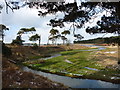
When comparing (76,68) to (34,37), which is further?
(34,37)

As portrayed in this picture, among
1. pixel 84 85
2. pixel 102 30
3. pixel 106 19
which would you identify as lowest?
pixel 84 85

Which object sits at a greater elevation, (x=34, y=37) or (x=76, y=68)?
(x=34, y=37)

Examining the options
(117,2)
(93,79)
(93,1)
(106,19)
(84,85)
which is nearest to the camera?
(117,2)

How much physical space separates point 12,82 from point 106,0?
1000cm

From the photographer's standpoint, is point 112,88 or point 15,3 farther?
point 112,88

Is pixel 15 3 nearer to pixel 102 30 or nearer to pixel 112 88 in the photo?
pixel 102 30

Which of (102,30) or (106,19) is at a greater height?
(106,19)

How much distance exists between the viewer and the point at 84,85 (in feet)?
55.1

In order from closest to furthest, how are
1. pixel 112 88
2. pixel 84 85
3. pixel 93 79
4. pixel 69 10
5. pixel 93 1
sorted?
1. pixel 93 1
2. pixel 69 10
3. pixel 112 88
4. pixel 84 85
5. pixel 93 79

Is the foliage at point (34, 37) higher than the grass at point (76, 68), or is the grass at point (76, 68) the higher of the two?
the foliage at point (34, 37)

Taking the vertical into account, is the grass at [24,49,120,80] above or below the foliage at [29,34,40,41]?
below

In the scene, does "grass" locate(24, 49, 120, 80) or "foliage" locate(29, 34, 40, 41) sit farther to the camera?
"foliage" locate(29, 34, 40, 41)

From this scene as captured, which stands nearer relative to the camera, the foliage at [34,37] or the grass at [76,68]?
the grass at [76,68]

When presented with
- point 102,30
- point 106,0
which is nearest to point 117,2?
point 106,0
